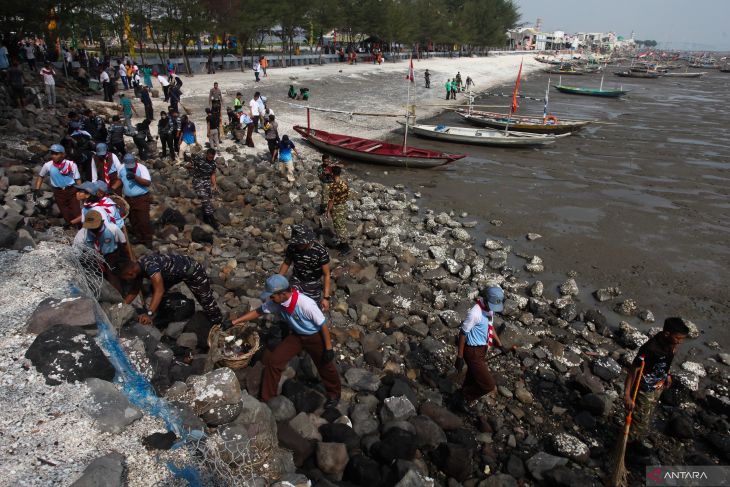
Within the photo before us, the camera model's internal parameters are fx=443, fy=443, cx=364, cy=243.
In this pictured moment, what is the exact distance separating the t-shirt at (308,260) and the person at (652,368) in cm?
383

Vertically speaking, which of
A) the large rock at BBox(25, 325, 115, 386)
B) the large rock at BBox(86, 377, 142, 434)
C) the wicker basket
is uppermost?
the large rock at BBox(25, 325, 115, 386)

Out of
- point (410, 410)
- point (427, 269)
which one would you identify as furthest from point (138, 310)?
point (427, 269)

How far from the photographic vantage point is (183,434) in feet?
12.8

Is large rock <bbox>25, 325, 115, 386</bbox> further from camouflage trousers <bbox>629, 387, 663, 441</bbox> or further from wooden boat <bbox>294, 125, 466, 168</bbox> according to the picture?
wooden boat <bbox>294, 125, 466, 168</bbox>

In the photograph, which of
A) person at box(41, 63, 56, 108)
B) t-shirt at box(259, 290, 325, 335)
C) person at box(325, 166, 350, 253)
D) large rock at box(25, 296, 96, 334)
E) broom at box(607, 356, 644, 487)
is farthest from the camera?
person at box(41, 63, 56, 108)

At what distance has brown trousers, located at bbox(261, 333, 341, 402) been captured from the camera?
200 inches

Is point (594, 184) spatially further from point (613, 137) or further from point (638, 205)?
point (613, 137)

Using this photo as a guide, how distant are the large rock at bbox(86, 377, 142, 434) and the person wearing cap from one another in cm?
537

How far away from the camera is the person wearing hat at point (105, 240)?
5.82 metres

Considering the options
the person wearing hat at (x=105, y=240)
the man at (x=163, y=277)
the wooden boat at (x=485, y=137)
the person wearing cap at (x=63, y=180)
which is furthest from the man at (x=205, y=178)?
the wooden boat at (x=485, y=137)

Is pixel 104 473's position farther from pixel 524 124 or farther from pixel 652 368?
pixel 524 124

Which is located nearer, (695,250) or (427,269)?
(427,269)

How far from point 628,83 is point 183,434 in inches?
2948

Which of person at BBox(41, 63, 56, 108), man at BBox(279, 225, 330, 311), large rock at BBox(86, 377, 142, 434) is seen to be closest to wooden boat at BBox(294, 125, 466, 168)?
person at BBox(41, 63, 56, 108)
